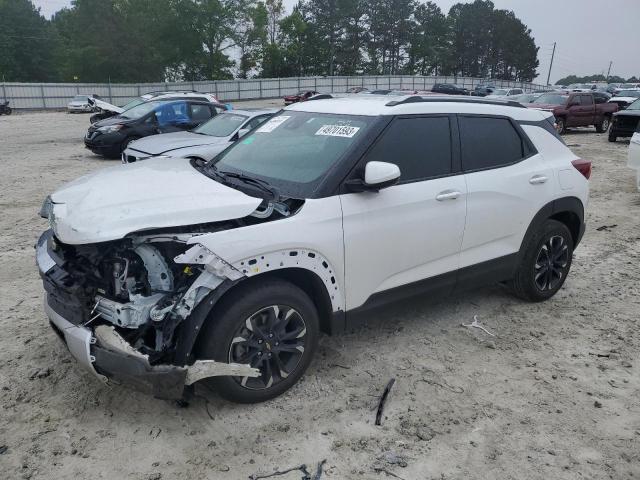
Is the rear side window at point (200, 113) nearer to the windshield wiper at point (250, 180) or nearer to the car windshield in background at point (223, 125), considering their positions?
the car windshield in background at point (223, 125)

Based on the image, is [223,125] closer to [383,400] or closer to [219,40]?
[383,400]

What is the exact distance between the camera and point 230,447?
9.61 feet

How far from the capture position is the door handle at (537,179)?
4.45 metres

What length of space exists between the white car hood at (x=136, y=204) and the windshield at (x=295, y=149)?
0.39m

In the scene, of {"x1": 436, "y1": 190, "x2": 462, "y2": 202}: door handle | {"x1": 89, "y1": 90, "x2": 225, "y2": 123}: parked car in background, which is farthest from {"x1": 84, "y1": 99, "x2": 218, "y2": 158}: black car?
{"x1": 436, "y1": 190, "x2": 462, "y2": 202}: door handle

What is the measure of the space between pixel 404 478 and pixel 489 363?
147cm

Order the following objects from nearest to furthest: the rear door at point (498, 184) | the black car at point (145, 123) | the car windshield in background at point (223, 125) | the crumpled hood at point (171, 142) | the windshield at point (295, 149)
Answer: the windshield at point (295, 149), the rear door at point (498, 184), the crumpled hood at point (171, 142), the car windshield in background at point (223, 125), the black car at point (145, 123)

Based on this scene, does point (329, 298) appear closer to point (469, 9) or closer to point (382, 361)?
point (382, 361)

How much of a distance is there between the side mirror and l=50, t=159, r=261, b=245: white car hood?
69 centimetres

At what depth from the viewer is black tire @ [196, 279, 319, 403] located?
9.73ft

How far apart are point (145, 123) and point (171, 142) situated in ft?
14.8

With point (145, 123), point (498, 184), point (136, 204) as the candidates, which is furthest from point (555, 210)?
point (145, 123)

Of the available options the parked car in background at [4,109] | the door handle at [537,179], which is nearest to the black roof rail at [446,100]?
the door handle at [537,179]

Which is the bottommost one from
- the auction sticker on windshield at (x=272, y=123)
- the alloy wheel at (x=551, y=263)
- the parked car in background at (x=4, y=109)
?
the parked car in background at (x=4, y=109)
